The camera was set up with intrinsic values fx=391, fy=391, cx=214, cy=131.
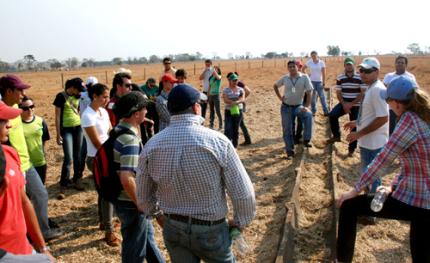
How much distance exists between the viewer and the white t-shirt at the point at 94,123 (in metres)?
4.87

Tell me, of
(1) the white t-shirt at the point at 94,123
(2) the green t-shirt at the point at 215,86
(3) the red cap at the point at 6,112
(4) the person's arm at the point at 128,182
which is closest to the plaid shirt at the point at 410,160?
(4) the person's arm at the point at 128,182

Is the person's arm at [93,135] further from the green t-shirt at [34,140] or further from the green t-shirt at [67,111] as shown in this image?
the green t-shirt at [67,111]

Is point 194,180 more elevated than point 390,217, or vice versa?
point 194,180

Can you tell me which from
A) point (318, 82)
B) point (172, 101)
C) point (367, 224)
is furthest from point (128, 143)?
point (318, 82)

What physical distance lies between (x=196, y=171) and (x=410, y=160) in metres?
1.92

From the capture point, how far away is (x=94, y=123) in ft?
16.2

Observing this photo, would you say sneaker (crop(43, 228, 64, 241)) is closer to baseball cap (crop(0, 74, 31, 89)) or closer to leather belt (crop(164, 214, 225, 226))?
baseball cap (crop(0, 74, 31, 89))

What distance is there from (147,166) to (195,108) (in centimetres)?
54

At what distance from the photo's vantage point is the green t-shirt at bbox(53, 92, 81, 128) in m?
6.71

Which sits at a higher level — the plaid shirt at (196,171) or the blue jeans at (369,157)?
the plaid shirt at (196,171)

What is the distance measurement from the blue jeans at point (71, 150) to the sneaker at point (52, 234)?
5.72 ft

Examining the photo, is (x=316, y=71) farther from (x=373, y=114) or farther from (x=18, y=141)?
(x=18, y=141)

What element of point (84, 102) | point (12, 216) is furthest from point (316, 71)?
point (12, 216)

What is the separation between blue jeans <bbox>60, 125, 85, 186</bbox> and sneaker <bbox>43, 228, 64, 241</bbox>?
1.74 metres
